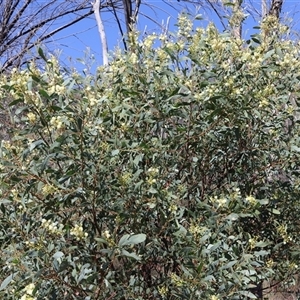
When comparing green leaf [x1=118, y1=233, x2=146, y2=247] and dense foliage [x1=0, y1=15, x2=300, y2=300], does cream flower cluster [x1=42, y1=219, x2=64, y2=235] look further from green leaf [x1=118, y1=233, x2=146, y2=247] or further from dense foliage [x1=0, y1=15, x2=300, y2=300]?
green leaf [x1=118, y1=233, x2=146, y2=247]

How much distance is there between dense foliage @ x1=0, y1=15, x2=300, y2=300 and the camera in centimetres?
163

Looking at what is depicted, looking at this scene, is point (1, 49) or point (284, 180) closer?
point (284, 180)

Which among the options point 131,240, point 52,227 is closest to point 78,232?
point 52,227

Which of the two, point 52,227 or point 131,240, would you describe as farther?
point 52,227

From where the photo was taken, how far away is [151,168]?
5.68ft

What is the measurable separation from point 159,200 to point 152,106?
13.8 inches

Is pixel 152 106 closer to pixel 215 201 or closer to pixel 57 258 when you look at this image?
pixel 215 201

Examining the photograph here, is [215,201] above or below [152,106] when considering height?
below

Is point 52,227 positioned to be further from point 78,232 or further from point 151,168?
point 151,168

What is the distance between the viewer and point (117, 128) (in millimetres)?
1827

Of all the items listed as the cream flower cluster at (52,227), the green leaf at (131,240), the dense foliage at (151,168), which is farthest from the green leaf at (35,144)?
the green leaf at (131,240)

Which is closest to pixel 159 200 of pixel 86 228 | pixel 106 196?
pixel 106 196

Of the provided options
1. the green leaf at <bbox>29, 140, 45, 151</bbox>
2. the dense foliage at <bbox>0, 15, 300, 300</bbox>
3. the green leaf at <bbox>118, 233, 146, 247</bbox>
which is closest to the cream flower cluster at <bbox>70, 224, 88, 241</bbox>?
the dense foliage at <bbox>0, 15, 300, 300</bbox>

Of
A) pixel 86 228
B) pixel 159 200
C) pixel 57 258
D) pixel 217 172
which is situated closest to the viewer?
pixel 57 258
